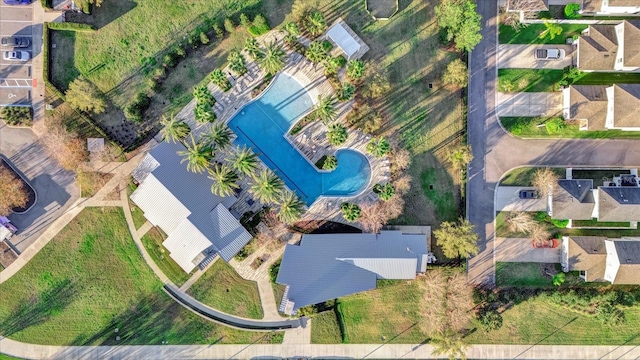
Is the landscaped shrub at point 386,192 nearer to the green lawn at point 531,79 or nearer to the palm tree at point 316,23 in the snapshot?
the green lawn at point 531,79

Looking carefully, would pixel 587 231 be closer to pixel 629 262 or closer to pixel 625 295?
pixel 629 262

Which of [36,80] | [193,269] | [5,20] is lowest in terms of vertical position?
[193,269]

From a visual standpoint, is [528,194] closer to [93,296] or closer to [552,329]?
[552,329]

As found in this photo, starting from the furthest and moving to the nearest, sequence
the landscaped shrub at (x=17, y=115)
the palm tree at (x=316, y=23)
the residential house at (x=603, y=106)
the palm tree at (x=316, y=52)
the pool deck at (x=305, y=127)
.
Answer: the pool deck at (x=305, y=127) → the landscaped shrub at (x=17, y=115) → the palm tree at (x=316, y=52) → the palm tree at (x=316, y=23) → the residential house at (x=603, y=106)

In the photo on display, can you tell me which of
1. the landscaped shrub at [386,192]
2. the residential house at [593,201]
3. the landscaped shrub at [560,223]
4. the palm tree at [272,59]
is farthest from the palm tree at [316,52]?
the landscaped shrub at [560,223]

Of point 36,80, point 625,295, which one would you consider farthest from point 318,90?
point 625,295

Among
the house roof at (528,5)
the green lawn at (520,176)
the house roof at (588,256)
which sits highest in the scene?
the house roof at (528,5)

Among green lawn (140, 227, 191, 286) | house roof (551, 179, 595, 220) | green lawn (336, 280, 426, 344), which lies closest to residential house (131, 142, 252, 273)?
green lawn (140, 227, 191, 286)
